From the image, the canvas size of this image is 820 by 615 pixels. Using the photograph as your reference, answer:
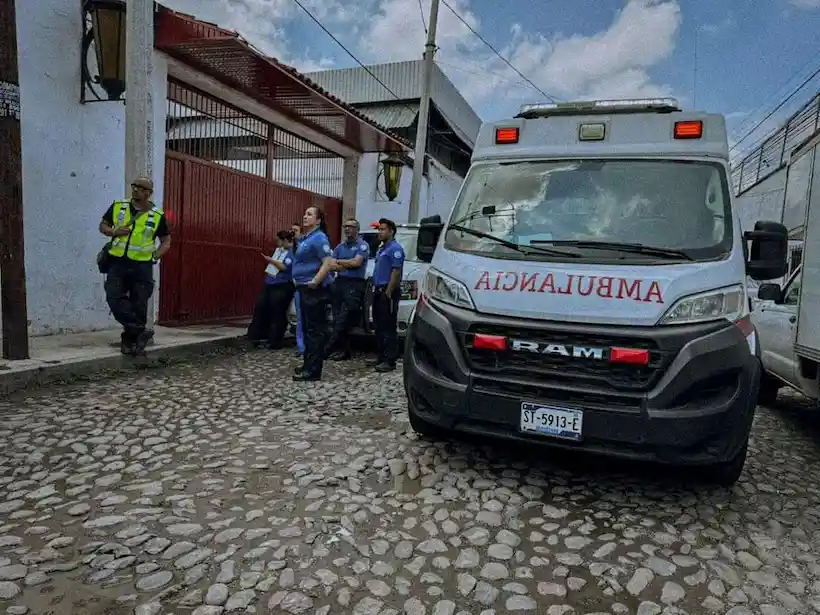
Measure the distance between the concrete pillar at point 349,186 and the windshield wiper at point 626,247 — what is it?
10968mm

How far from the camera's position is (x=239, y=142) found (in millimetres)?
10258

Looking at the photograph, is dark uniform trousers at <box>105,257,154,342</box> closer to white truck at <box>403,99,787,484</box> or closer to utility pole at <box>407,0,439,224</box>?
white truck at <box>403,99,787,484</box>

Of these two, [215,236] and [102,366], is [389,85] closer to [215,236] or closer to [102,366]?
[215,236]

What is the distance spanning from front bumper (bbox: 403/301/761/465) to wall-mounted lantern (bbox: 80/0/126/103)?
5.73 meters

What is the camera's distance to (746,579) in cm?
264

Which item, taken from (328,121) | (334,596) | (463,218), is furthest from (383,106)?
(334,596)

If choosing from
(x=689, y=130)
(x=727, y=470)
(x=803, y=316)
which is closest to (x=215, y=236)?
(x=689, y=130)

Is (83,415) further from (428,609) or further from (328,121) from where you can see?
(328,121)

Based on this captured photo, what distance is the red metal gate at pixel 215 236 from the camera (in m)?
8.73

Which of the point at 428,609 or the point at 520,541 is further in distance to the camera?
the point at 520,541

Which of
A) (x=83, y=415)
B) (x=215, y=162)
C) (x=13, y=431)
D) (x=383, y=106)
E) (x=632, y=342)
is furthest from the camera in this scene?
(x=383, y=106)

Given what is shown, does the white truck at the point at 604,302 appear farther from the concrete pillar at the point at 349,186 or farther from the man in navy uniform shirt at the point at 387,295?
the concrete pillar at the point at 349,186

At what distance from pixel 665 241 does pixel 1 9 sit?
5.58 meters

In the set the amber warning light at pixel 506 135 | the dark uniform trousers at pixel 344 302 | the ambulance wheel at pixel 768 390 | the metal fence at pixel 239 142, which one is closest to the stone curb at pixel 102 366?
the dark uniform trousers at pixel 344 302
